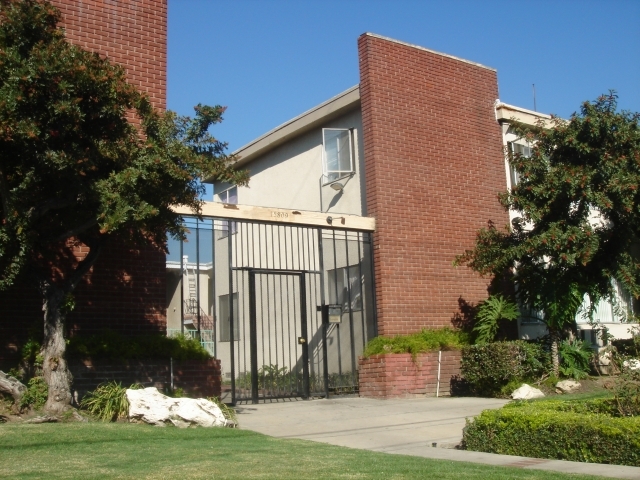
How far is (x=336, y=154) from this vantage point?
17.7 m

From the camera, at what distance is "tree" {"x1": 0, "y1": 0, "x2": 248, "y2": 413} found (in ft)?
30.5

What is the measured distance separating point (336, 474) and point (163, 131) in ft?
18.4

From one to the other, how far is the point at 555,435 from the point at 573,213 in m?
7.74

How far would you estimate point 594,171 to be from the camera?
14.5 meters

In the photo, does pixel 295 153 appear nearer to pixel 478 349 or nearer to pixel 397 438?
pixel 478 349

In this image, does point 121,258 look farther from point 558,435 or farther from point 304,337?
point 558,435

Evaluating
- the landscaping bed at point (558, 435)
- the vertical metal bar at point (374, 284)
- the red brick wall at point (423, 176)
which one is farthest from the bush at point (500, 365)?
the landscaping bed at point (558, 435)

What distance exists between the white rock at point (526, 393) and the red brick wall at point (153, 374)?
5307 mm

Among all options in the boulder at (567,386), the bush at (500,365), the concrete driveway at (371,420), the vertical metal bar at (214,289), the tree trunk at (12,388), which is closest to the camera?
the concrete driveway at (371,420)

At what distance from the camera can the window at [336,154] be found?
1730cm

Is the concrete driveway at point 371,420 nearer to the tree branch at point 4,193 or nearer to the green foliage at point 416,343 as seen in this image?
the green foliage at point 416,343

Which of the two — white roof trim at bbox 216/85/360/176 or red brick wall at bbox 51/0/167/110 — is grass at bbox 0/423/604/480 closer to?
red brick wall at bbox 51/0/167/110

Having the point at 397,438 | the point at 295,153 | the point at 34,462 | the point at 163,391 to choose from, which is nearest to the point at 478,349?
the point at 397,438

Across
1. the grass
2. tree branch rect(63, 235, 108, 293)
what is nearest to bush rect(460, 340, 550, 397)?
the grass
